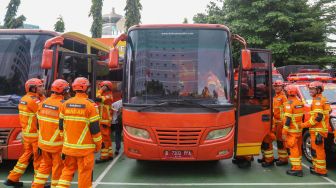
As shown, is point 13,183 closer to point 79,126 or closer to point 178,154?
point 79,126

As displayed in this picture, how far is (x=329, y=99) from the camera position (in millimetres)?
8852

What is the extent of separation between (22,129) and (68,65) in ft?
7.38

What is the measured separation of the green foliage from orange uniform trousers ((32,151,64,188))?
829 inches

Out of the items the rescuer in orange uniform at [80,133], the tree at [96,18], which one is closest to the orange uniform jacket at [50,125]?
the rescuer in orange uniform at [80,133]

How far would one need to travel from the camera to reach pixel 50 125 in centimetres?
546

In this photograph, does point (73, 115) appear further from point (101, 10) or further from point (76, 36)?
point (101, 10)

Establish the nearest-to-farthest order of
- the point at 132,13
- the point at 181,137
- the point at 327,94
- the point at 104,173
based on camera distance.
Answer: the point at 181,137, the point at 104,173, the point at 327,94, the point at 132,13

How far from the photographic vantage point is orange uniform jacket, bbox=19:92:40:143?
605cm

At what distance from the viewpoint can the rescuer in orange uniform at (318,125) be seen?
22.7 ft

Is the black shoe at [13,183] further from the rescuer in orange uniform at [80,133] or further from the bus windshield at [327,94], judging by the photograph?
the bus windshield at [327,94]

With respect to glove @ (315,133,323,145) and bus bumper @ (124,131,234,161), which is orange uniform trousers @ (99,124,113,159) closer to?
bus bumper @ (124,131,234,161)

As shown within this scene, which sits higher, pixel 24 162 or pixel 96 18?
pixel 96 18

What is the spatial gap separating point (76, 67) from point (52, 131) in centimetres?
335

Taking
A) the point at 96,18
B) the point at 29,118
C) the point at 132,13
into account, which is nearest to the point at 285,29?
the point at 132,13
